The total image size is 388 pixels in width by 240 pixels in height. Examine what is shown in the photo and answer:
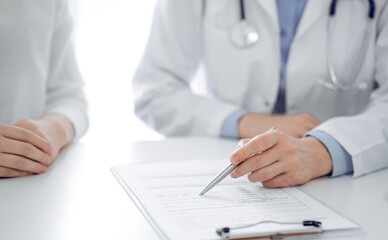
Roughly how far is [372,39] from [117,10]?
1.01m

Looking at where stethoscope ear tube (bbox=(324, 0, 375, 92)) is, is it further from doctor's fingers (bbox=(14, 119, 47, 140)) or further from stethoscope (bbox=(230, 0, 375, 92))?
doctor's fingers (bbox=(14, 119, 47, 140))

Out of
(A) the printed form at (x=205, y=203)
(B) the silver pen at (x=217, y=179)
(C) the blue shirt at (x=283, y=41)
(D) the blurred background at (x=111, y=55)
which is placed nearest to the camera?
(A) the printed form at (x=205, y=203)

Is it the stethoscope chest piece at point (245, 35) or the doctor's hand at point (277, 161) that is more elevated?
the stethoscope chest piece at point (245, 35)

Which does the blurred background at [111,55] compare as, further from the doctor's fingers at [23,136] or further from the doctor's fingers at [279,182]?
the doctor's fingers at [279,182]

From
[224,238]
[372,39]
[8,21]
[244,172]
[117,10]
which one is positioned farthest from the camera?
[117,10]

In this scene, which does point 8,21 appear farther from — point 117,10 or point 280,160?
point 117,10

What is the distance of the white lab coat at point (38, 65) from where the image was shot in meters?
0.98

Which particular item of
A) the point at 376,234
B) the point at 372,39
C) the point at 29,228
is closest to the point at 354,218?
the point at 376,234

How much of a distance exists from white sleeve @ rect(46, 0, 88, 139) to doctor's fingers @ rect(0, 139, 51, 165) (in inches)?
11.3

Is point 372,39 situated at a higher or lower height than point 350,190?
higher

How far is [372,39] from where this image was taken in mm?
1181

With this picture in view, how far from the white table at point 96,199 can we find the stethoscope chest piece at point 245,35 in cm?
36

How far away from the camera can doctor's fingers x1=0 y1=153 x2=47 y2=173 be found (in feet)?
2.49

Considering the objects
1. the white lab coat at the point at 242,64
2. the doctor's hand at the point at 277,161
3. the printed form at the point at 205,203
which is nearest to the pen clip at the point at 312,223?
the printed form at the point at 205,203
